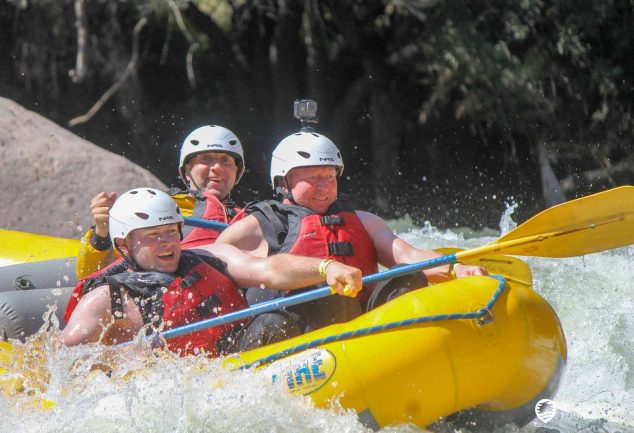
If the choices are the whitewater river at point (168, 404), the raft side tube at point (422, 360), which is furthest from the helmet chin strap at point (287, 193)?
the whitewater river at point (168, 404)

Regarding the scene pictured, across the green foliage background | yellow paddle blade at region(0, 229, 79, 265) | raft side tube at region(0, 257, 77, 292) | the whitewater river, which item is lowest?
the whitewater river

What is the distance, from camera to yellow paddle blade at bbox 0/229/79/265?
4891mm

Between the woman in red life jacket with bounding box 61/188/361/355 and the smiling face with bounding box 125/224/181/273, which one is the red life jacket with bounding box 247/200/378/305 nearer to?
the woman in red life jacket with bounding box 61/188/361/355

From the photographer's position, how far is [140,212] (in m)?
3.68

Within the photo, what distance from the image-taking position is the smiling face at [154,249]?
368cm

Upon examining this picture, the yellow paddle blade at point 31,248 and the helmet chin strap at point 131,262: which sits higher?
the yellow paddle blade at point 31,248

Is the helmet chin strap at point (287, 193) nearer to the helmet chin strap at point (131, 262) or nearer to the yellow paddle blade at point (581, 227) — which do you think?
the helmet chin strap at point (131, 262)

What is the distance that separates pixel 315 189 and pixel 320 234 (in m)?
0.22

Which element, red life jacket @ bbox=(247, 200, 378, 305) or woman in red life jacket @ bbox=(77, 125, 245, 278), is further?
woman in red life jacket @ bbox=(77, 125, 245, 278)

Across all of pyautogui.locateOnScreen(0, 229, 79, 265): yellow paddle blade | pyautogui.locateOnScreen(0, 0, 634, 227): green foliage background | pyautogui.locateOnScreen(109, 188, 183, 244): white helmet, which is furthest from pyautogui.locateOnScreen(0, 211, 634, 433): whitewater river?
pyautogui.locateOnScreen(0, 0, 634, 227): green foliage background

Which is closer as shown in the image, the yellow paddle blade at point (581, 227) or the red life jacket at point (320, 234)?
the yellow paddle blade at point (581, 227)

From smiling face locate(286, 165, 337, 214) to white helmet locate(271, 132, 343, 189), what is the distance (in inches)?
1.3

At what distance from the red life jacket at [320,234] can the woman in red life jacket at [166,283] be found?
0.67ft

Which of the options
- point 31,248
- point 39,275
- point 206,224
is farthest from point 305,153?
point 31,248
